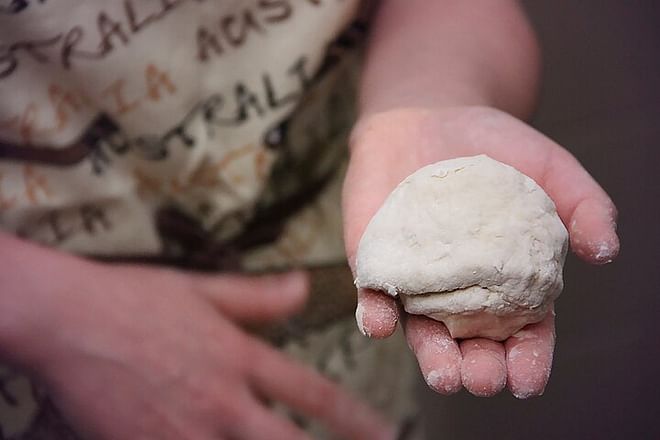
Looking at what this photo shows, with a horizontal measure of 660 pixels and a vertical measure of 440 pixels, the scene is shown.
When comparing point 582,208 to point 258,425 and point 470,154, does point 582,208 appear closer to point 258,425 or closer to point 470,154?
point 470,154

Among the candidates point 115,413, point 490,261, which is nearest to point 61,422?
point 115,413

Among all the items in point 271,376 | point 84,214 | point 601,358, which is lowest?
point 601,358

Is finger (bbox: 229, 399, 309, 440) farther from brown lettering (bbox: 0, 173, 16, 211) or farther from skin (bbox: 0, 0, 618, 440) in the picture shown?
brown lettering (bbox: 0, 173, 16, 211)

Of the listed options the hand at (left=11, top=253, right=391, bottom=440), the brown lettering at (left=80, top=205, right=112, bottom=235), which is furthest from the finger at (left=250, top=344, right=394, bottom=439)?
the brown lettering at (left=80, top=205, right=112, bottom=235)

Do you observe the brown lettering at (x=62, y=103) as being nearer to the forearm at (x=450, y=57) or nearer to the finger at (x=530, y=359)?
the forearm at (x=450, y=57)

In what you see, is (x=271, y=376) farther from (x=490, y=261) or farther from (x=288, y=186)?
(x=490, y=261)
